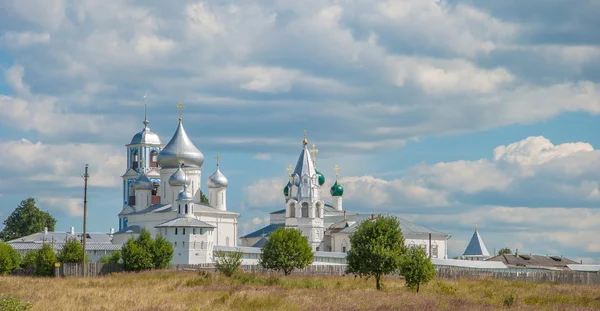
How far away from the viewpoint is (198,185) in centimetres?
9356

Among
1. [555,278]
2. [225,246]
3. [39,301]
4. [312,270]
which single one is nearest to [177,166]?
[225,246]

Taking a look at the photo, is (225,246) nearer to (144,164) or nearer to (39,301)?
(144,164)

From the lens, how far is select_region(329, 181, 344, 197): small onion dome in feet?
353

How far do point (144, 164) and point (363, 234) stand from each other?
187 feet

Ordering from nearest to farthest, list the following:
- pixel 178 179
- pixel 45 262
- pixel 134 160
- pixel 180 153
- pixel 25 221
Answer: pixel 45 262, pixel 178 179, pixel 180 153, pixel 134 160, pixel 25 221

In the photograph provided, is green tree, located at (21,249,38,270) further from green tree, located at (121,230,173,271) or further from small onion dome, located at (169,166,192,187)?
small onion dome, located at (169,166,192,187)

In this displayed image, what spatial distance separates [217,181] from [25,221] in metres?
37.9

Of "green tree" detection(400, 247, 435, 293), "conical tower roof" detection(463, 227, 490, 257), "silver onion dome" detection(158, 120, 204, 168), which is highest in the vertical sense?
"silver onion dome" detection(158, 120, 204, 168)

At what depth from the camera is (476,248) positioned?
108 metres

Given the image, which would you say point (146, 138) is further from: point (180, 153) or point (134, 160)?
point (180, 153)

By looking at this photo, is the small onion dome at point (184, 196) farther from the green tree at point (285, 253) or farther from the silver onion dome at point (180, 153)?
the green tree at point (285, 253)

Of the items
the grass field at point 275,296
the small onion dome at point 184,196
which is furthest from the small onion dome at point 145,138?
the grass field at point 275,296

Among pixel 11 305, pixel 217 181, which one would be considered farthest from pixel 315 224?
pixel 11 305

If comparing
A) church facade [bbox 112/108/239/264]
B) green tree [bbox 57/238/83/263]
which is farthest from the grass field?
church facade [bbox 112/108/239/264]
